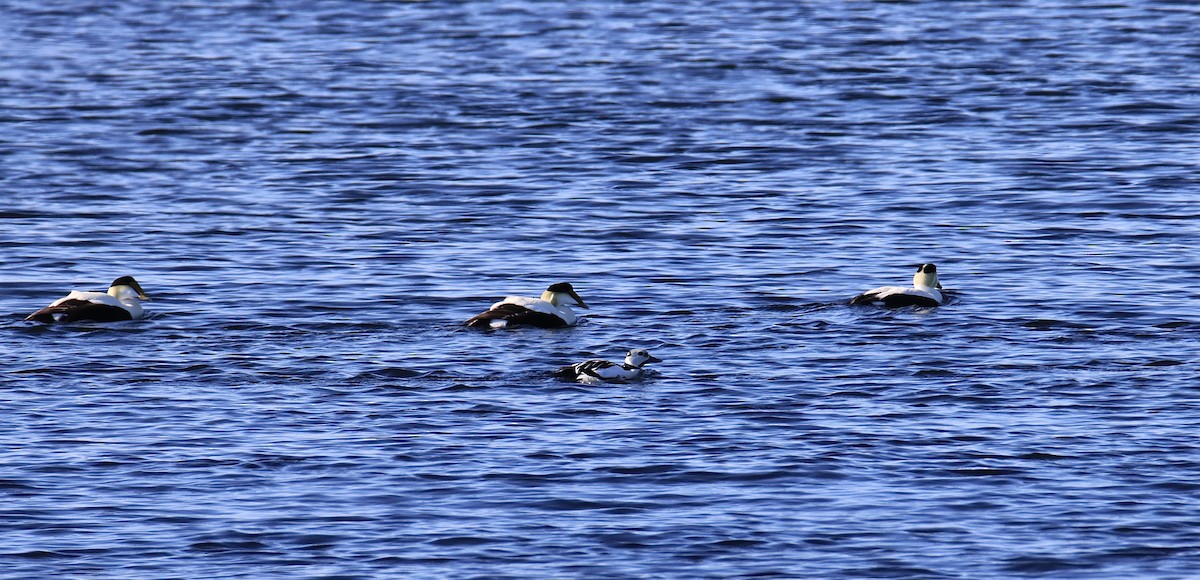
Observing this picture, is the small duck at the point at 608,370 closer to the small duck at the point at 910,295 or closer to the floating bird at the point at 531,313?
the floating bird at the point at 531,313

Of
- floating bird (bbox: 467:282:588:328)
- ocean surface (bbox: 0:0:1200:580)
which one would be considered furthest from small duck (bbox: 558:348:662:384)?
floating bird (bbox: 467:282:588:328)

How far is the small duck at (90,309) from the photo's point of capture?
20.6 meters

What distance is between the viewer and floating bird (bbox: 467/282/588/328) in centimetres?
2042

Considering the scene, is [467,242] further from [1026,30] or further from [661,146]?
[1026,30]

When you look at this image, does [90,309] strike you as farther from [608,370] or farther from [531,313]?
[608,370]

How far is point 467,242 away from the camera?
25938 millimetres

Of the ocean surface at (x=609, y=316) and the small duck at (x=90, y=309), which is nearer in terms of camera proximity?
the ocean surface at (x=609, y=316)

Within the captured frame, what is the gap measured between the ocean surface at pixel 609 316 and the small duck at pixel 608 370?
14cm

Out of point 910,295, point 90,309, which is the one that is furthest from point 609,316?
point 90,309

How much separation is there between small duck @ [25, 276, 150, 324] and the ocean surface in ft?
0.66

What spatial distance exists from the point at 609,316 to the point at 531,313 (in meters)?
1.25

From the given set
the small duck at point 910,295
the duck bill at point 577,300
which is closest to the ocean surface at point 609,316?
the small duck at point 910,295

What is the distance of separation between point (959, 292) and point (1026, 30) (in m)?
28.1

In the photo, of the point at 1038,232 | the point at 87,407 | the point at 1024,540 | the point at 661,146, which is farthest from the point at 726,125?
the point at 1024,540
